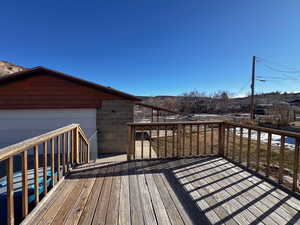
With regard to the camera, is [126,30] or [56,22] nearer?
[56,22]

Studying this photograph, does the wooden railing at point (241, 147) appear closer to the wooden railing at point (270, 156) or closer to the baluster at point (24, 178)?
the wooden railing at point (270, 156)

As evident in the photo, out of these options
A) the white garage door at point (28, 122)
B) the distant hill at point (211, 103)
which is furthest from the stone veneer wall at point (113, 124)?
the distant hill at point (211, 103)

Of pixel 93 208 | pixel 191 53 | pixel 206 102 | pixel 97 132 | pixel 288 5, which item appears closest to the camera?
pixel 93 208

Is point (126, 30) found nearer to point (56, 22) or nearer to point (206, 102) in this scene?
point (56, 22)

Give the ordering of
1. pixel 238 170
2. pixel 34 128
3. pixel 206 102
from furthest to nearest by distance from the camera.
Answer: pixel 206 102, pixel 34 128, pixel 238 170

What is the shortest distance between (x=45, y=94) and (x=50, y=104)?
0.48 metres

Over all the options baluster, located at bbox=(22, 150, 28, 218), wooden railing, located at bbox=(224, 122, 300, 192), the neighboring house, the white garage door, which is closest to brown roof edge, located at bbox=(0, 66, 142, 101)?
the neighboring house

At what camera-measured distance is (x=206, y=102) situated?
933 inches

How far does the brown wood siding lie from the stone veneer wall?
66cm

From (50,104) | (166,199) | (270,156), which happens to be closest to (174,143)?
(270,156)

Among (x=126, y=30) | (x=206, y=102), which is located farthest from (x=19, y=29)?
(x=206, y=102)

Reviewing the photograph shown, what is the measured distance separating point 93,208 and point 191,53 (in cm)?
1056

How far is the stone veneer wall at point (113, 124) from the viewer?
6.43 metres

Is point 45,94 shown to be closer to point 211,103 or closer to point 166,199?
point 166,199
